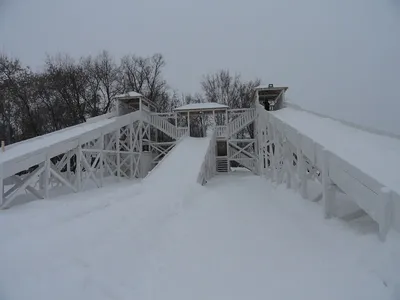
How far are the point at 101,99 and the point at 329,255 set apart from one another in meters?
33.9

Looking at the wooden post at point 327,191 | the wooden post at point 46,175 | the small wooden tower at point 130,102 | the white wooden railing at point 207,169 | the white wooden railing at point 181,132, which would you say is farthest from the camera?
the white wooden railing at point 181,132

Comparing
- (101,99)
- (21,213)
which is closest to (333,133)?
(21,213)

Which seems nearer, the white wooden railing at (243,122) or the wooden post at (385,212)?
the wooden post at (385,212)

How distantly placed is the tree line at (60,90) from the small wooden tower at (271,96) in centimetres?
165

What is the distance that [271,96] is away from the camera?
24047mm

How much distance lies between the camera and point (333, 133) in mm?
9703

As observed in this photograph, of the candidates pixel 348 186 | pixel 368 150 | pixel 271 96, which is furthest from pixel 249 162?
pixel 348 186

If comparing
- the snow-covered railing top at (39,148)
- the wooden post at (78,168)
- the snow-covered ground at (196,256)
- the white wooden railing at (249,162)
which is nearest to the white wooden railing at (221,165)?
the white wooden railing at (249,162)

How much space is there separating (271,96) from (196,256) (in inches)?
813

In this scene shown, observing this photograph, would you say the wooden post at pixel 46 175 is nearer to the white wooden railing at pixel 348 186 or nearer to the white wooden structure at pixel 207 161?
the white wooden structure at pixel 207 161

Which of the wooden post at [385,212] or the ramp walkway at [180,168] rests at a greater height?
the wooden post at [385,212]

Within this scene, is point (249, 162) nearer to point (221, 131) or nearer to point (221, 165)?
point (221, 165)

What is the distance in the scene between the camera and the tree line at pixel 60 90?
28562mm

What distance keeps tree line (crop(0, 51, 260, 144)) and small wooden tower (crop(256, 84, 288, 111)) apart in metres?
1.65
